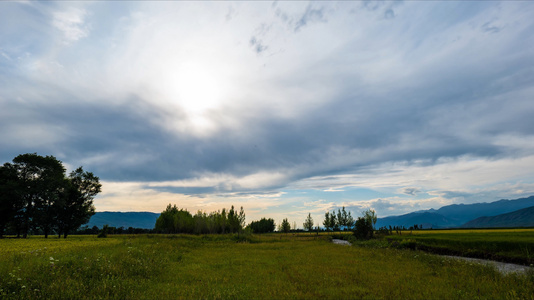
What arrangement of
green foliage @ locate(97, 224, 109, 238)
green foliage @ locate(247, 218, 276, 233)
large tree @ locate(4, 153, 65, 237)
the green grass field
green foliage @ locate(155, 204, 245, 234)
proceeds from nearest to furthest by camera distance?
1. the green grass field
2. large tree @ locate(4, 153, 65, 237)
3. green foliage @ locate(97, 224, 109, 238)
4. green foliage @ locate(155, 204, 245, 234)
5. green foliage @ locate(247, 218, 276, 233)

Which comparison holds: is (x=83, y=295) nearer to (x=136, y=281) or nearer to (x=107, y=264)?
(x=136, y=281)

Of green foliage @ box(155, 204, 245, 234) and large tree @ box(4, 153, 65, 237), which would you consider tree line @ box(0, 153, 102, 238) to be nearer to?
large tree @ box(4, 153, 65, 237)

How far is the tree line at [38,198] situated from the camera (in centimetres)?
5628

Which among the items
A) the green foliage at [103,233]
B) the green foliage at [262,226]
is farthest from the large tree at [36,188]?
the green foliage at [262,226]

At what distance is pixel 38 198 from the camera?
60.8 meters

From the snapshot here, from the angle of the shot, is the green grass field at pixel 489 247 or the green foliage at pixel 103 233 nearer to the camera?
the green grass field at pixel 489 247

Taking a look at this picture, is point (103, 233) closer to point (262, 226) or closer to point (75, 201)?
point (75, 201)

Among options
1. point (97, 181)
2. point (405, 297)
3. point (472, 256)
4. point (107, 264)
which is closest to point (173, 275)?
point (107, 264)

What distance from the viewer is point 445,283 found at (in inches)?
545

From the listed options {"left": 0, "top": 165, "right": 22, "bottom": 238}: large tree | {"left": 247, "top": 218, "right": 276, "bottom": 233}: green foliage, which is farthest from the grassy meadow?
{"left": 247, "top": 218, "right": 276, "bottom": 233}: green foliage

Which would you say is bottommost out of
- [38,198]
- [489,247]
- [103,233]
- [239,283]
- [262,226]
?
[262,226]

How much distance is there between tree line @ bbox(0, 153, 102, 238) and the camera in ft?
185

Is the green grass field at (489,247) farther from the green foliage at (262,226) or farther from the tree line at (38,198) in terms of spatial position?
the green foliage at (262,226)

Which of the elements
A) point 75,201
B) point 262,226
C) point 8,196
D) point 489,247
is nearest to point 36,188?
point 8,196
